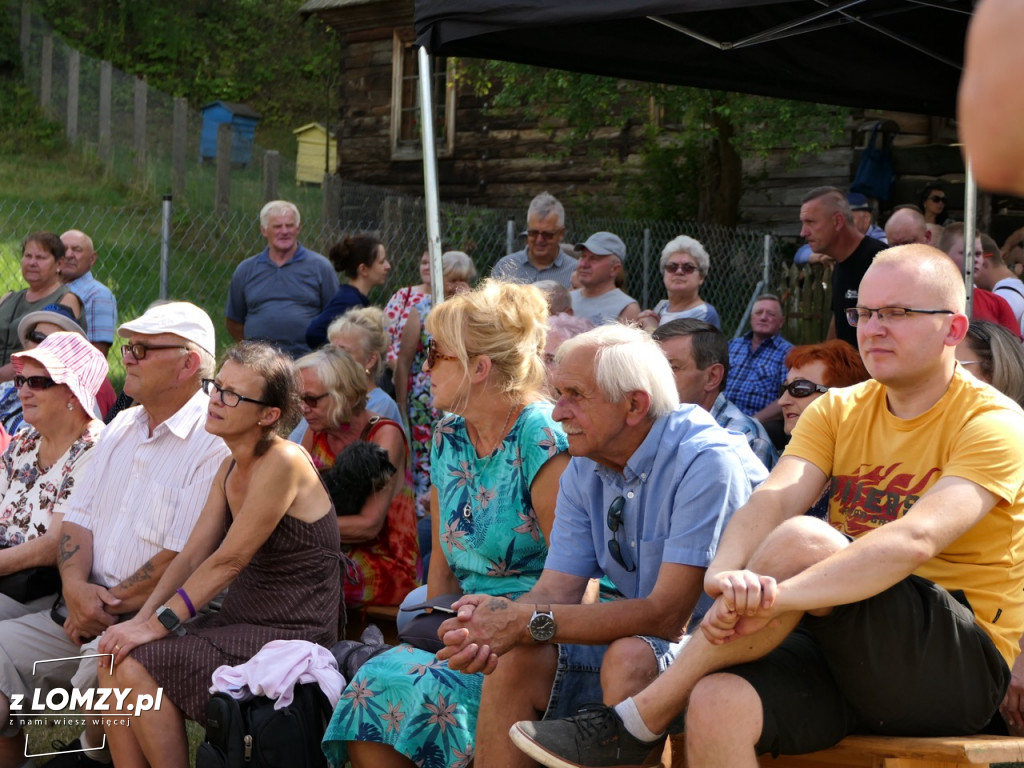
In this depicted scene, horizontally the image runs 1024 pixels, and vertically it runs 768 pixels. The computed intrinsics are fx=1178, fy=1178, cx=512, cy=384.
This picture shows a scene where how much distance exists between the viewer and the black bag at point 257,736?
3350 mm

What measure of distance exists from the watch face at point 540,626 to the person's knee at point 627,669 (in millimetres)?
163

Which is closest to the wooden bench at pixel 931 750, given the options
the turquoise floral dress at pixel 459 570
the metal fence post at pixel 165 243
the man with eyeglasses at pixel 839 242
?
the turquoise floral dress at pixel 459 570

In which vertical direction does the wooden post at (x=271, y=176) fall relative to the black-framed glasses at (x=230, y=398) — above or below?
above

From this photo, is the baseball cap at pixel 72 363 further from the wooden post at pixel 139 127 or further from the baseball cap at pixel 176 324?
the wooden post at pixel 139 127

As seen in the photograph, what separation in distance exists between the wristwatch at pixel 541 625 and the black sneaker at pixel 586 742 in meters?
0.24

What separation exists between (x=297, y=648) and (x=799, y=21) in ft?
Result: 10.6

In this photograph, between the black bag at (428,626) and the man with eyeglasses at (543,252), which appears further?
the man with eyeglasses at (543,252)

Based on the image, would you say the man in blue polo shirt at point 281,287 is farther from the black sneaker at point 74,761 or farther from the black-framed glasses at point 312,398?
the black sneaker at point 74,761

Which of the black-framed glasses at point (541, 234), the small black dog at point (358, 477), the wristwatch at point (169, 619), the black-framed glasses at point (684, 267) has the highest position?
the black-framed glasses at point (541, 234)

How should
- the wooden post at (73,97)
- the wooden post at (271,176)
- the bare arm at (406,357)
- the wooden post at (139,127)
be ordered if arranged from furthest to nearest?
the wooden post at (73,97)
the wooden post at (139,127)
the wooden post at (271,176)
the bare arm at (406,357)

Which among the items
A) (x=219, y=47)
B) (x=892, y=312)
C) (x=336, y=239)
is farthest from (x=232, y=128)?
(x=892, y=312)

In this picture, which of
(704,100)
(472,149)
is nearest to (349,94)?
(472,149)

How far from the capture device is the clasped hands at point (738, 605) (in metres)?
2.43

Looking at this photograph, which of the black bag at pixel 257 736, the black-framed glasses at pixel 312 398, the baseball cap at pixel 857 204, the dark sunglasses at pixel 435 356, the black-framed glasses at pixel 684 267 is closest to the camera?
the black bag at pixel 257 736
